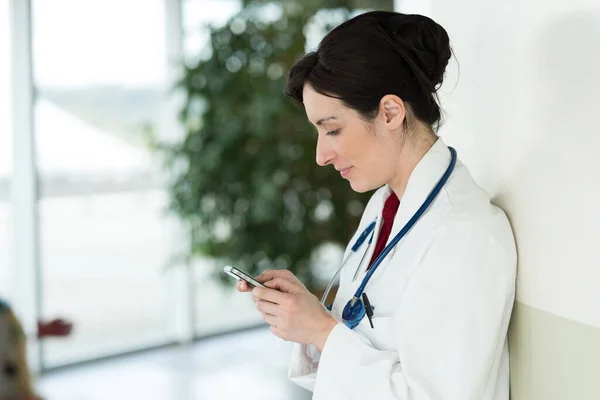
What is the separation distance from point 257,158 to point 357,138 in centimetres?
269

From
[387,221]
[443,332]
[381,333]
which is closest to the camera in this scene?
[443,332]

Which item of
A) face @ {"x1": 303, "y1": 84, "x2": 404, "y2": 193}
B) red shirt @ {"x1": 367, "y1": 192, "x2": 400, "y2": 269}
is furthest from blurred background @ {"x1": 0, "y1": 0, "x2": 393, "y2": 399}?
face @ {"x1": 303, "y1": 84, "x2": 404, "y2": 193}

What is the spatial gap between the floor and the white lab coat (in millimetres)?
2570

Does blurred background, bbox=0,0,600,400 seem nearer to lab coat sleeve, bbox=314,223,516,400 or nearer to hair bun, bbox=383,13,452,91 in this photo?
lab coat sleeve, bbox=314,223,516,400

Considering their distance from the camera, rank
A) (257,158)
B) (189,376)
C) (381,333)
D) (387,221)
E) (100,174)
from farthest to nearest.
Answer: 1. (100,174)
2. (189,376)
3. (257,158)
4. (387,221)
5. (381,333)

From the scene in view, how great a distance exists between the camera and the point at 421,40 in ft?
4.01

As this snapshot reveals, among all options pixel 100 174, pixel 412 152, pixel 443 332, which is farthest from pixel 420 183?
pixel 100 174

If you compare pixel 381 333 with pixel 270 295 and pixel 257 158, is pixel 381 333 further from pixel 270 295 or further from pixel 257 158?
pixel 257 158

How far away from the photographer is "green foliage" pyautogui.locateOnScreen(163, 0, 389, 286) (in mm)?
3896

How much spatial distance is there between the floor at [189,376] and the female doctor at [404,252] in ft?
8.35

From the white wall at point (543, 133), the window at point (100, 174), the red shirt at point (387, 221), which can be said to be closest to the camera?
the white wall at point (543, 133)

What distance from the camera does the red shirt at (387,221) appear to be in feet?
4.71

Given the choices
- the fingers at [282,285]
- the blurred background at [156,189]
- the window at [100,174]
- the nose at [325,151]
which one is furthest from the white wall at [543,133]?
the window at [100,174]

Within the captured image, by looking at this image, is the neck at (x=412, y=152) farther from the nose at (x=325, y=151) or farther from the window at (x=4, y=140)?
the window at (x=4, y=140)
